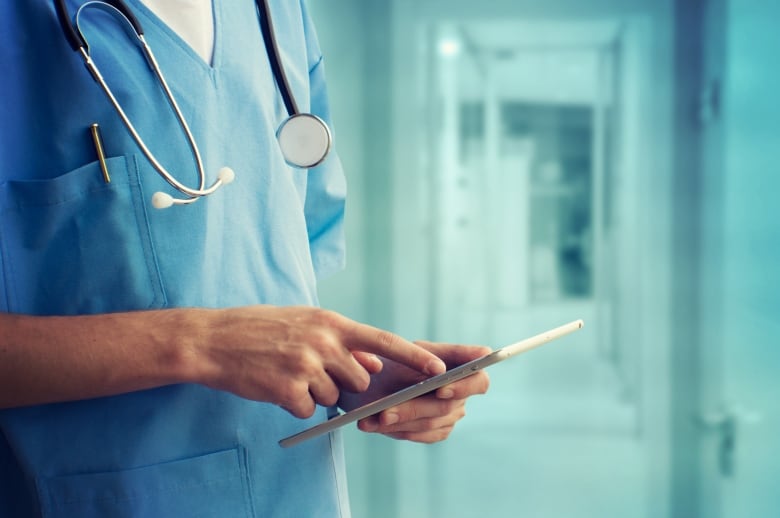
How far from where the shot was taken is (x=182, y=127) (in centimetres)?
64

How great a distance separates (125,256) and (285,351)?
7.1 inches

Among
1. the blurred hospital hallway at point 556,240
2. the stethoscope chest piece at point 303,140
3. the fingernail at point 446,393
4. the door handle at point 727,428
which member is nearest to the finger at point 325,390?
the fingernail at point 446,393

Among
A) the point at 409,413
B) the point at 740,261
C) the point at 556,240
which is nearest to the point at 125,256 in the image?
the point at 409,413

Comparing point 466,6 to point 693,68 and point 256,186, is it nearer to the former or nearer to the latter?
point 693,68

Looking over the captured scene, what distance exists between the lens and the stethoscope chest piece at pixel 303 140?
744 mm

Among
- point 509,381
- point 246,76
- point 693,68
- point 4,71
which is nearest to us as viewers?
point 4,71

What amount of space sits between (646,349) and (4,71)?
1706 mm

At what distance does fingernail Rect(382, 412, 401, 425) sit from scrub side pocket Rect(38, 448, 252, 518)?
0.14 m

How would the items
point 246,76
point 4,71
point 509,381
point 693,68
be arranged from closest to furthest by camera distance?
point 4,71 → point 246,76 → point 693,68 → point 509,381

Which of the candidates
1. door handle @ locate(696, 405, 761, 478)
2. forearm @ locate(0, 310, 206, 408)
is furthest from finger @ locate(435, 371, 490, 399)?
door handle @ locate(696, 405, 761, 478)

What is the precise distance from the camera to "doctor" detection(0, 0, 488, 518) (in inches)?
21.8

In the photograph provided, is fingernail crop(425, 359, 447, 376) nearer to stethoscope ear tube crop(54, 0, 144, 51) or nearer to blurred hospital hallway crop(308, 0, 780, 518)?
stethoscope ear tube crop(54, 0, 144, 51)

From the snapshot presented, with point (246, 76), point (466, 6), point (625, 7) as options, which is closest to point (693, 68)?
point (625, 7)

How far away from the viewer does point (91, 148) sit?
62 cm
